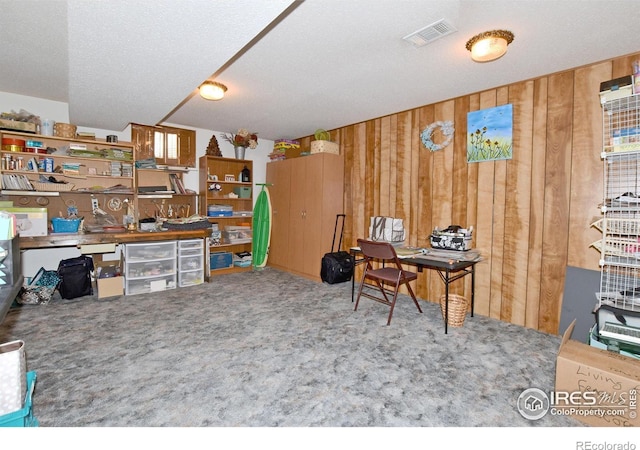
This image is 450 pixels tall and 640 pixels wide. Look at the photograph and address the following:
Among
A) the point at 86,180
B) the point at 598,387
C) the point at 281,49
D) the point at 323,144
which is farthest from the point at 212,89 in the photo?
the point at 598,387

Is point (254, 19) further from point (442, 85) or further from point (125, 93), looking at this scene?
point (442, 85)

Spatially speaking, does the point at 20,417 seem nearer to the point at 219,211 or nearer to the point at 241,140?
the point at 219,211

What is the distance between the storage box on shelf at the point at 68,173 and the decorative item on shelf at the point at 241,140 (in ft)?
5.13

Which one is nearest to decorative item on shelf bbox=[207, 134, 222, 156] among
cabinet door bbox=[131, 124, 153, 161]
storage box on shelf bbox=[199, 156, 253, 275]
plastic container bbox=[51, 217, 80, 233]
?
→ storage box on shelf bbox=[199, 156, 253, 275]

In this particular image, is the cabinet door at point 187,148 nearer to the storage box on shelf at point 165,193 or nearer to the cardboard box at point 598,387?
the storage box on shelf at point 165,193

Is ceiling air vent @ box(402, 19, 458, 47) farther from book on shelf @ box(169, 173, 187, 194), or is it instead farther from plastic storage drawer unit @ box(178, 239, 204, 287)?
book on shelf @ box(169, 173, 187, 194)

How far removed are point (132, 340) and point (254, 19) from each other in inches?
104

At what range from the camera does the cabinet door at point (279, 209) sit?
5.20 meters

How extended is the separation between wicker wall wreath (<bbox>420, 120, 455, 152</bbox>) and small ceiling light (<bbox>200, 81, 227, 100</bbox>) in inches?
94.3

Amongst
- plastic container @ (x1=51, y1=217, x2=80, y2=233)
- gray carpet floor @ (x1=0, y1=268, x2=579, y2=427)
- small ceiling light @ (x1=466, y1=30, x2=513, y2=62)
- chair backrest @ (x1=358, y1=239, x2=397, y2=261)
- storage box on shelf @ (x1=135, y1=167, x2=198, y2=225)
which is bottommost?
gray carpet floor @ (x1=0, y1=268, x2=579, y2=427)

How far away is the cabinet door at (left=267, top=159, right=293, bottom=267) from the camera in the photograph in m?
5.20

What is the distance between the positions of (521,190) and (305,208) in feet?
9.61

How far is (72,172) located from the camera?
3791 mm
